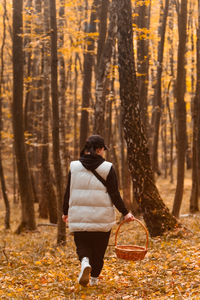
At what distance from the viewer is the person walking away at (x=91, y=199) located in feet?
19.2

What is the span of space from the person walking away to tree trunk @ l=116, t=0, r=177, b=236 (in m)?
3.40

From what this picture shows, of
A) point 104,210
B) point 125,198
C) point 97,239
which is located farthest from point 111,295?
point 125,198

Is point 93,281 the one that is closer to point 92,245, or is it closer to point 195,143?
point 92,245

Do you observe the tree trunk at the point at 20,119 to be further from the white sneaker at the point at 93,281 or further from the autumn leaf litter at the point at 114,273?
the white sneaker at the point at 93,281

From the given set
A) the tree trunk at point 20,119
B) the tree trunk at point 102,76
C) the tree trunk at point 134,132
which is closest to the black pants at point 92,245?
the tree trunk at point 134,132

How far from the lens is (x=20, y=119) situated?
1305cm

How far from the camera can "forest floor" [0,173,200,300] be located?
604 cm

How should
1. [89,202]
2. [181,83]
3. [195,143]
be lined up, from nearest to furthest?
[89,202] < [181,83] < [195,143]

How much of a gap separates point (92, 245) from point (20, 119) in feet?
25.4

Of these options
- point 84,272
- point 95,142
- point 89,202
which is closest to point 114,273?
point 84,272

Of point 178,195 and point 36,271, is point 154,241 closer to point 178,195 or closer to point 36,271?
point 36,271

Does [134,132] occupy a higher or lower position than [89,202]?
higher

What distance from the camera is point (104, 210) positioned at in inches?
232

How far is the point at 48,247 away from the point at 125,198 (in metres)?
6.03
